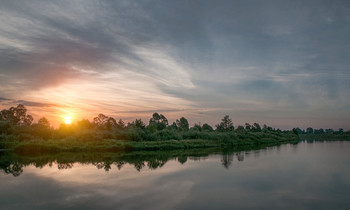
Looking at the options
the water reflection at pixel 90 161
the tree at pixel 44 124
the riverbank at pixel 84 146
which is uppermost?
the tree at pixel 44 124

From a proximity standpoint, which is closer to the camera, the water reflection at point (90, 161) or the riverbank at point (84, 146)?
the water reflection at point (90, 161)

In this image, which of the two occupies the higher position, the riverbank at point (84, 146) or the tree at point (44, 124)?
the tree at point (44, 124)

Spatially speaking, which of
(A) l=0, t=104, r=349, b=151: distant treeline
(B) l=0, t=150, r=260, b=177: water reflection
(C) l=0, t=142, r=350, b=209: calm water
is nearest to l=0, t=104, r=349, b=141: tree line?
(A) l=0, t=104, r=349, b=151: distant treeline

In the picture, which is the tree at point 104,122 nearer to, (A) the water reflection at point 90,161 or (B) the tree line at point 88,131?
(B) the tree line at point 88,131

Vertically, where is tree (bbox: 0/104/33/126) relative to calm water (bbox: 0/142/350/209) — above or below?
above

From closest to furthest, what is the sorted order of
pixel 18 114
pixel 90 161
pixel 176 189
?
pixel 176 189
pixel 90 161
pixel 18 114

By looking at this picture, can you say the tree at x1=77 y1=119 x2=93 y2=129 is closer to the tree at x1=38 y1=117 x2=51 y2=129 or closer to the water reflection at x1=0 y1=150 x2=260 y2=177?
the tree at x1=38 y1=117 x2=51 y2=129

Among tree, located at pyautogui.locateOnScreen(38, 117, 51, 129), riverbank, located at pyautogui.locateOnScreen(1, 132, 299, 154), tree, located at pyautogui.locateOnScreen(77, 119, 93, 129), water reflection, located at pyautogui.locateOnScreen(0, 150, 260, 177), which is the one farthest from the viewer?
tree, located at pyautogui.locateOnScreen(77, 119, 93, 129)

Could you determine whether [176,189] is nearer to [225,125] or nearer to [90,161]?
[90,161]

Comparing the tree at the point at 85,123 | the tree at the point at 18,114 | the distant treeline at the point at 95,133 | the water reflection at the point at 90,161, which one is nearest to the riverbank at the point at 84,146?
the distant treeline at the point at 95,133

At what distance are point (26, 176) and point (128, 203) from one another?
9.73m

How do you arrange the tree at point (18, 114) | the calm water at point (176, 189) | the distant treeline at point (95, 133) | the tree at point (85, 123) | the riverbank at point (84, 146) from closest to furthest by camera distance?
the calm water at point (176, 189) → the riverbank at point (84, 146) → the distant treeline at point (95, 133) → the tree at point (85, 123) → the tree at point (18, 114)

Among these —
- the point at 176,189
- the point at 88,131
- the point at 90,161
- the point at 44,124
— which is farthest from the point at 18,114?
the point at 176,189

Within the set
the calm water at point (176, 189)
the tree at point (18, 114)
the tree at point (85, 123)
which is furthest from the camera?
the tree at point (18, 114)
